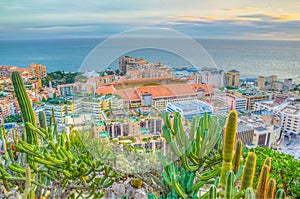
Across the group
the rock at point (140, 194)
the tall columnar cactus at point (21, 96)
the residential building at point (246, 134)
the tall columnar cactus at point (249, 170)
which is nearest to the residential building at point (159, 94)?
the tall columnar cactus at point (249, 170)

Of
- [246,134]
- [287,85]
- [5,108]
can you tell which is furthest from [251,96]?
[5,108]

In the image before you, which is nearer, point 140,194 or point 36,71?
point 140,194

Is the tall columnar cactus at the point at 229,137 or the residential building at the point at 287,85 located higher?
the tall columnar cactus at the point at 229,137

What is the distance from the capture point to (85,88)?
5.87 ft

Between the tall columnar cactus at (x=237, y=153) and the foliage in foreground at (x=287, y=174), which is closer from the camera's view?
the tall columnar cactus at (x=237, y=153)

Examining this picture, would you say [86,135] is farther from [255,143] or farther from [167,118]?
[255,143]

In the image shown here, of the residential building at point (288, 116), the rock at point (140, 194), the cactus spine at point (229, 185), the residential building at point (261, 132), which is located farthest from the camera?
the residential building at point (288, 116)

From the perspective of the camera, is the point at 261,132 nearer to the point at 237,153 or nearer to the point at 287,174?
the point at 287,174

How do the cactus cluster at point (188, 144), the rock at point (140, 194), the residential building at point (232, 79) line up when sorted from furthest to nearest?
the residential building at point (232, 79), the rock at point (140, 194), the cactus cluster at point (188, 144)

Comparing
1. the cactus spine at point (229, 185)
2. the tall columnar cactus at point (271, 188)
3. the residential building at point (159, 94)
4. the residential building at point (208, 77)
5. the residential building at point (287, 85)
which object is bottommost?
the residential building at point (287, 85)

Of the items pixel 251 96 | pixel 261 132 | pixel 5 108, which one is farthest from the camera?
pixel 251 96

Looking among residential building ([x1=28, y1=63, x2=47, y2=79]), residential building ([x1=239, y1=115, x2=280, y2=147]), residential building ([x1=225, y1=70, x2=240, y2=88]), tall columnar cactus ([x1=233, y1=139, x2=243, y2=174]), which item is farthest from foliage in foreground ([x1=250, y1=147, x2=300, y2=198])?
residential building ([x1=28, y1=63, x2=47, y2=79])

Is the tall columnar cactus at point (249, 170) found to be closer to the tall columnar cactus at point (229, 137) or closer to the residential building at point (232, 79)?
the tall columnar cactus at point (229, 137)

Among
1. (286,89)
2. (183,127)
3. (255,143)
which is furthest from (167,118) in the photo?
(286,89)
